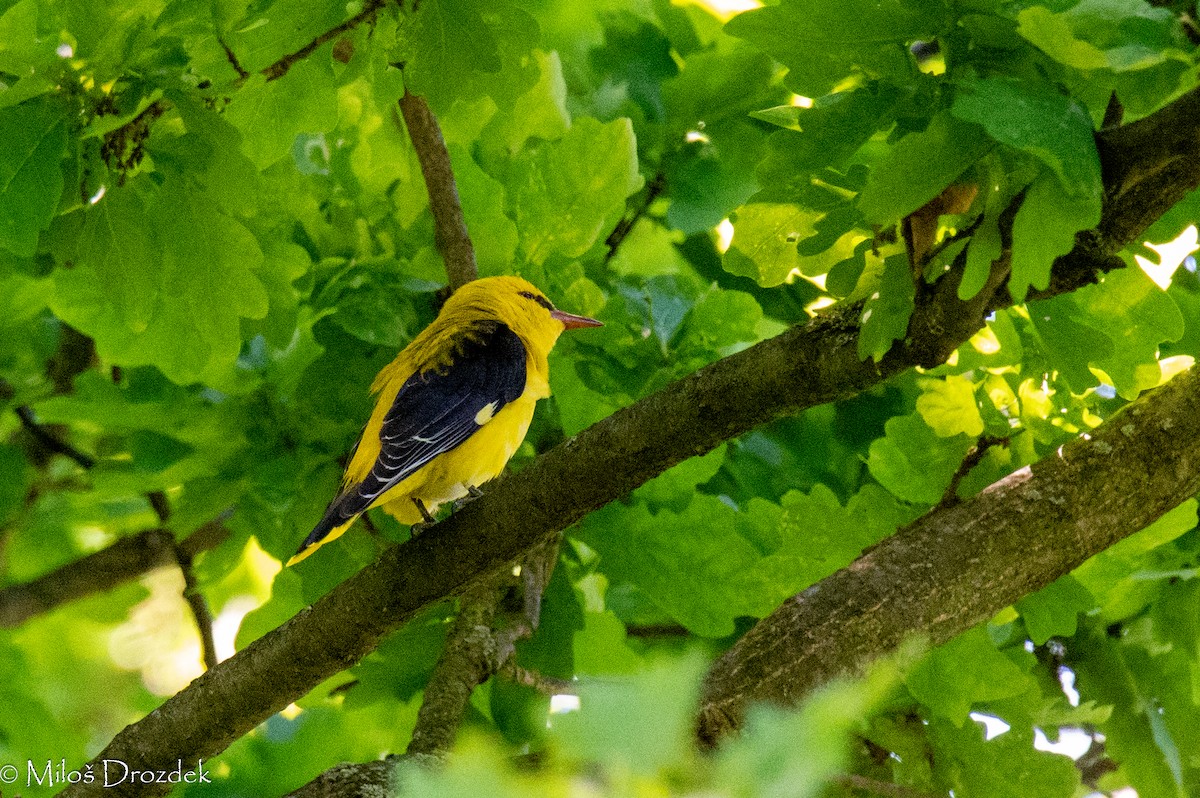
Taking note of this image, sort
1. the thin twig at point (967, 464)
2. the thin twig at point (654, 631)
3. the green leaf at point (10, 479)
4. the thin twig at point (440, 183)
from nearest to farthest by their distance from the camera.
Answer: the thin twig at point (967, 464) < the thin twig at point (440, 183) < the thin twig at point (654, 631) < the green leaf at point (10, 479)

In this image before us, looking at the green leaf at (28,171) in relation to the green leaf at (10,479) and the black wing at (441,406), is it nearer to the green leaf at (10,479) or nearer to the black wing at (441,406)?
the black wing at (441,406)

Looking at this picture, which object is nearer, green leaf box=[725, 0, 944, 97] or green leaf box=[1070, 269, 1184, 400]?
green leaf box=[725, 0, 944, 97]

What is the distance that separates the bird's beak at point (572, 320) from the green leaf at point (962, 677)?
116cm

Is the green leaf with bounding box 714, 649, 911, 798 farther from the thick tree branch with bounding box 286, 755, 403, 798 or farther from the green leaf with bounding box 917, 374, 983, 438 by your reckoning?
the green leaf with bounding box 917, 374, 983, 438

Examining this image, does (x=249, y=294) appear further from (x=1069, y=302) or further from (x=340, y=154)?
(x=1069, y=302)

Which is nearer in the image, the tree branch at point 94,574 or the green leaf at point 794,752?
the green leaf at point 794,752

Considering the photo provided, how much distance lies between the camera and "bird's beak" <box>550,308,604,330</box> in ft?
10.3

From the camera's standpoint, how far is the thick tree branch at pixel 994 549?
229 centimetres

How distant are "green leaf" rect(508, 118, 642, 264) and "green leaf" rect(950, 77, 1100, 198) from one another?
62.8 inches

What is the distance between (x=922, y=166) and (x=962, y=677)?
4.27ft

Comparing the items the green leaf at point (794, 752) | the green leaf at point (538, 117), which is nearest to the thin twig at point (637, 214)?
the green leaf at point (538, 117)

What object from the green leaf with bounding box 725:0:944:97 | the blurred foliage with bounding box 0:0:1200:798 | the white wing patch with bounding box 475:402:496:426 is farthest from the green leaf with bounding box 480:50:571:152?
the green leaf with bounding box 725:0:944:97

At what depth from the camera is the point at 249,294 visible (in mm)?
2543

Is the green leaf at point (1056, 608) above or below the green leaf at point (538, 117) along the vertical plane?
below
